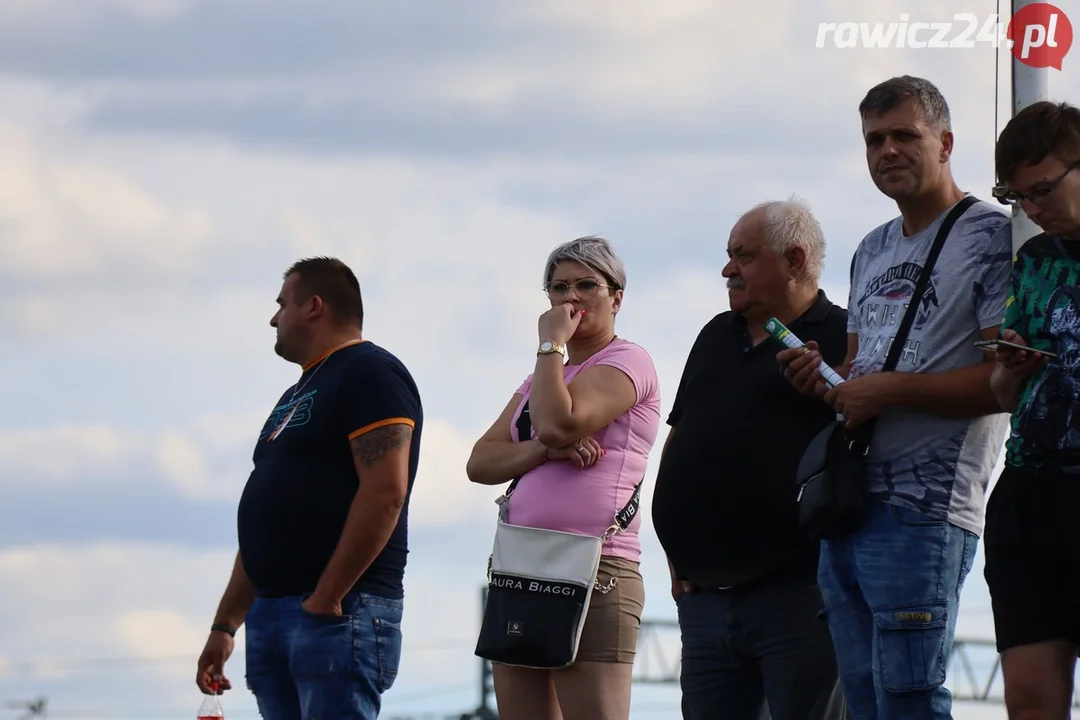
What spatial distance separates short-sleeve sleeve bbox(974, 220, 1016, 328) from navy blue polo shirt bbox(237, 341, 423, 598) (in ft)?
7.48

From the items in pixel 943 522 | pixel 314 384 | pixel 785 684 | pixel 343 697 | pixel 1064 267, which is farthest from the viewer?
pixel 314 384

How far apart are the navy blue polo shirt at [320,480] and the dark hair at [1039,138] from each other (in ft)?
8.32

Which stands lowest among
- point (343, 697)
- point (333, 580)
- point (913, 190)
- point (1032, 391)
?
point (343, 697)

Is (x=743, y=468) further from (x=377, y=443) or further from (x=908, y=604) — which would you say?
(x=377, y=443)

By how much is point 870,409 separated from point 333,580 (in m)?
2.11

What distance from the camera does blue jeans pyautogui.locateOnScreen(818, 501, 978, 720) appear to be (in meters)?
4.13

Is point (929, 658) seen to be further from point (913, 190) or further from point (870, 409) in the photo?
point (913, 190)

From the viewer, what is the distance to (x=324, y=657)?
218 inches

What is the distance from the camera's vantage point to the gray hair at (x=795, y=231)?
17.0 feet

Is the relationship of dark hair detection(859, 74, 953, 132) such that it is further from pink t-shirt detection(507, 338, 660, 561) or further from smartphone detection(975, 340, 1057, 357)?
pink t-shirt detection(507, 338, 660, 561)

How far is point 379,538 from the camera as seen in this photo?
18.4 ft

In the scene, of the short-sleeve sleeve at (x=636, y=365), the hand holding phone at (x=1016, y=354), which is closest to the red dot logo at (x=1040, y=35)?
the hand holding phone at (x=1016, y=354)

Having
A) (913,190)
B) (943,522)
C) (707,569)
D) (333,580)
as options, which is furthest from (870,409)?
(333,580)

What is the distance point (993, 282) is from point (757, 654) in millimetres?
1391
